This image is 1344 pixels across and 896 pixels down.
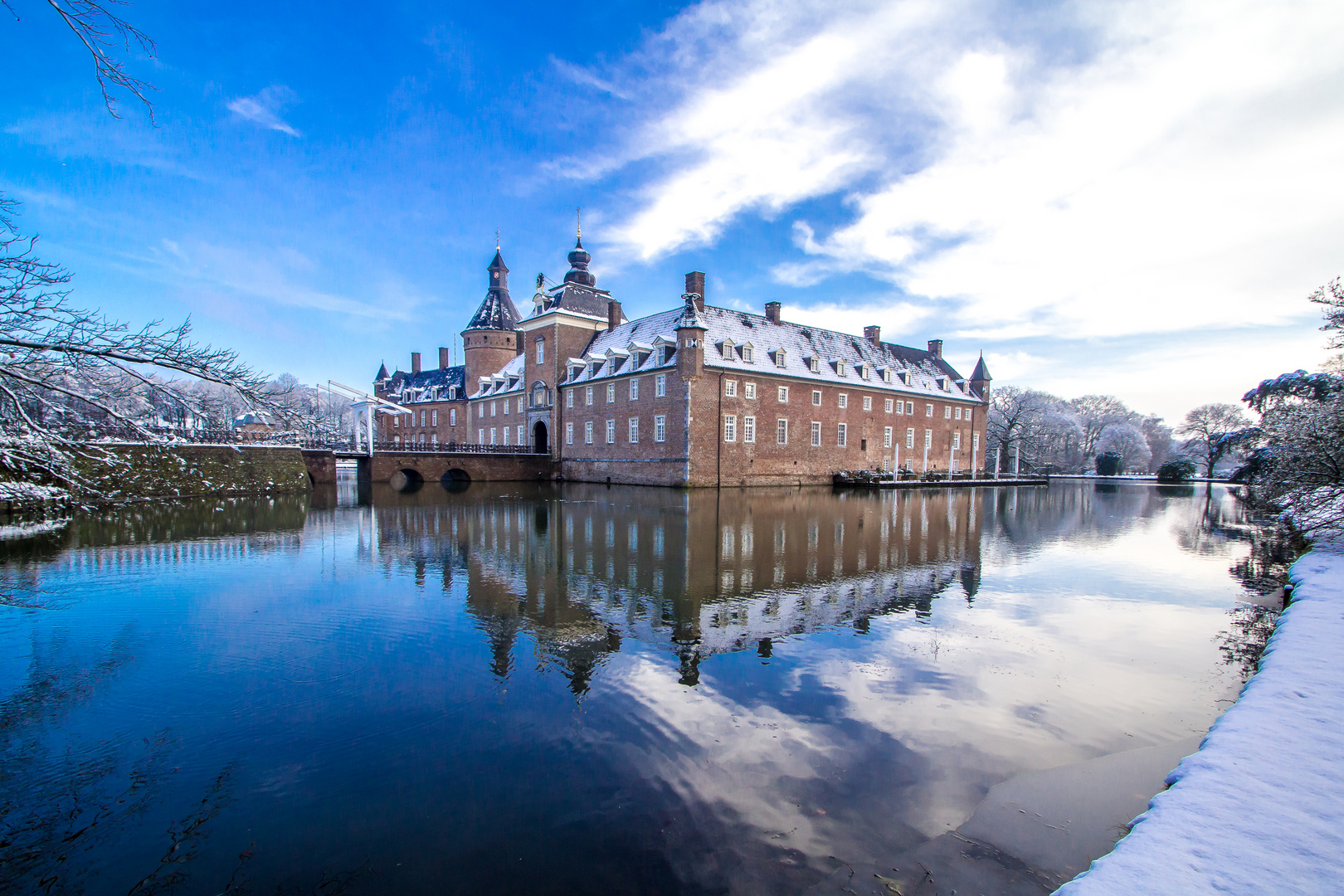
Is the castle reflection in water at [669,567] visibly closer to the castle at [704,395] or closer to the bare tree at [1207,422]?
the castle at [704,395]

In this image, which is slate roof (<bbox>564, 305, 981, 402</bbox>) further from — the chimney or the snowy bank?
the snowy bank

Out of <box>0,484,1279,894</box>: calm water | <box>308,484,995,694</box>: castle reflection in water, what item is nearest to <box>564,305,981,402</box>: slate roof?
<box>308,484,995,694</box>: castle reflection in water

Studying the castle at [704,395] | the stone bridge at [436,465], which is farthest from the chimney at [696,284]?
the stone bridge at [436,465]

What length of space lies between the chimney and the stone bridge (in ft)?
50.3

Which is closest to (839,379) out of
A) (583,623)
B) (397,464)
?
(397,464)

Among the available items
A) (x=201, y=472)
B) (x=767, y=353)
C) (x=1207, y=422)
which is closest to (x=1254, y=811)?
(x=201, y=472)

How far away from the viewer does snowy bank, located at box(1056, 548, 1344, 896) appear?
9.52 ft

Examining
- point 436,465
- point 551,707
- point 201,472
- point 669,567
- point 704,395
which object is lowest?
point 551,707

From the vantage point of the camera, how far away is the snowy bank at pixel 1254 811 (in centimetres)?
290

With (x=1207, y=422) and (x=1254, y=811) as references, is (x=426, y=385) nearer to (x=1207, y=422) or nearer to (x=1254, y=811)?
(x=1254, y=811)

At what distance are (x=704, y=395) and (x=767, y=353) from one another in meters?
6.38

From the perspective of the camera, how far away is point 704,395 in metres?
34.1

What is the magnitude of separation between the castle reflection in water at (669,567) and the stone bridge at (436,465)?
48.3ft

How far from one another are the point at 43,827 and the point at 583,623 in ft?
16.3
